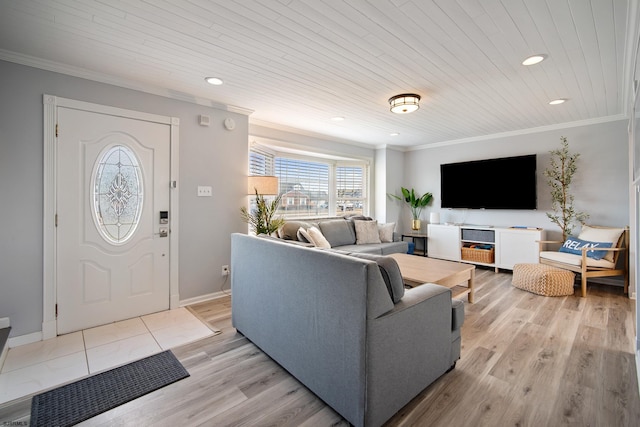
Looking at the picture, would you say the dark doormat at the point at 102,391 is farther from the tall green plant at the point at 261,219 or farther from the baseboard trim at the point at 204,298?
the tall green plant at the point at 261,219

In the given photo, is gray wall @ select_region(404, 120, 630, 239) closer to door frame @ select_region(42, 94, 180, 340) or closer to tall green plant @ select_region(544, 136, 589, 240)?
tall green plant @ select_region(544, 136, 589, 240)

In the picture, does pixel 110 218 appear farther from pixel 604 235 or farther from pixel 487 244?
pixel 604 235

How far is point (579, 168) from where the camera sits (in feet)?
13.9

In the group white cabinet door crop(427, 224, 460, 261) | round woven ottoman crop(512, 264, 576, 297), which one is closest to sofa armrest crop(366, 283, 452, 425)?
round woven ottoman crop(512, 264, 576, 297)

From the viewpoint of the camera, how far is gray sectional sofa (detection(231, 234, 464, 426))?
1400mm

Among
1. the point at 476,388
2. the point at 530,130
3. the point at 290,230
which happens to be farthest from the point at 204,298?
the point at 530,130

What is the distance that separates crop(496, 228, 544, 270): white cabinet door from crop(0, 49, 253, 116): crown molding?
4.38 metres

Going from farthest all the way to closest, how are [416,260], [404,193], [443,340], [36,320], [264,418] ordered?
[404,193]
[416,260]
[36,320]
[443,340]
[264,418]

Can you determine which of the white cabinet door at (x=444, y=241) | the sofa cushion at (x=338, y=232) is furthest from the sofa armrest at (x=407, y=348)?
the white cabinet door at (x=444, y=241)

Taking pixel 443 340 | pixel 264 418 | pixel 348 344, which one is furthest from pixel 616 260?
pixel 264 418

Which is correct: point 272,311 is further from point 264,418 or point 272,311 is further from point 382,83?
point 382,83

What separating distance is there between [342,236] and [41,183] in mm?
3543

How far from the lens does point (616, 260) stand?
11.8 feet

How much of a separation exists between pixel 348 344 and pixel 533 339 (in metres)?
1.97
